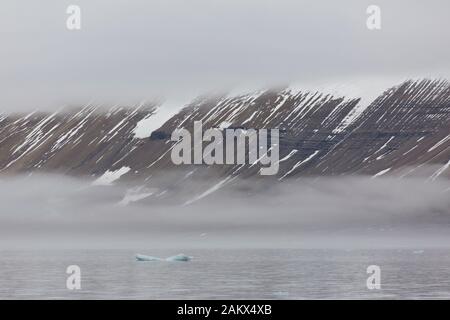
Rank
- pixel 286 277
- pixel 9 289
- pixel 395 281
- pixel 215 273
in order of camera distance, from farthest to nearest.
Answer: pixel 215 273 < pixel 286 277 < pixel 395 281 < pixel 9 289

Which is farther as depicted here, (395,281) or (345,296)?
(395,281)

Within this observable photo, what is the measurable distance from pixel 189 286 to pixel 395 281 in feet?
53.2

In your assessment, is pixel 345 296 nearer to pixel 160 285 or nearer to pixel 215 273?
pixel 160 285

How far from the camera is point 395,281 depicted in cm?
8919
